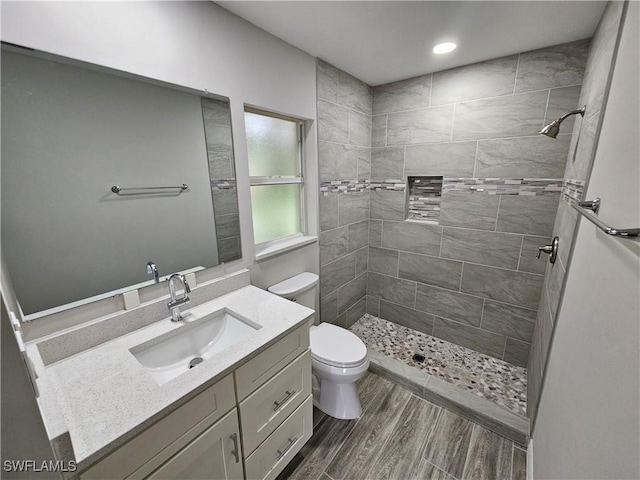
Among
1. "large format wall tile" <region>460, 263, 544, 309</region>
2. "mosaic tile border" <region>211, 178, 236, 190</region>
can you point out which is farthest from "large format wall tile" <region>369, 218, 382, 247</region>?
"mosaic tile border" <region>211, 178, 236, 190</region>

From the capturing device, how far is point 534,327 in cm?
203

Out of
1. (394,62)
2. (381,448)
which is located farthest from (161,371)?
(394,62)

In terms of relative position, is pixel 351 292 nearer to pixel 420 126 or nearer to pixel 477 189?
pixel 477 189

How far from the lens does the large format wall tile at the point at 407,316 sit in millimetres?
2574

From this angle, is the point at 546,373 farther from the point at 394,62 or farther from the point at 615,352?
the point at 394,62

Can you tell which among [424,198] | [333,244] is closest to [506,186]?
[424,198]

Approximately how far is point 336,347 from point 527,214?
167 centimetres

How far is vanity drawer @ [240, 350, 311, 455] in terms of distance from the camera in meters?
1.12

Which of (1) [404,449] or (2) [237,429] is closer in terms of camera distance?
(2) [237,429]

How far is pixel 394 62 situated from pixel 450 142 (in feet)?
2.47

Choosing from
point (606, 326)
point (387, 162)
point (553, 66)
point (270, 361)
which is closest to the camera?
point (606, 326)

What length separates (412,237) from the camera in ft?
8.21

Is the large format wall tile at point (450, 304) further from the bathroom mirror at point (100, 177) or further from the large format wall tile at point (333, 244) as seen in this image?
the bathroom mirror at point (100, 177)

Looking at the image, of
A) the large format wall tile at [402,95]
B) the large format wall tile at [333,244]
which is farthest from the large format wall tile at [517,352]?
the large format wall tile at [402,95]
